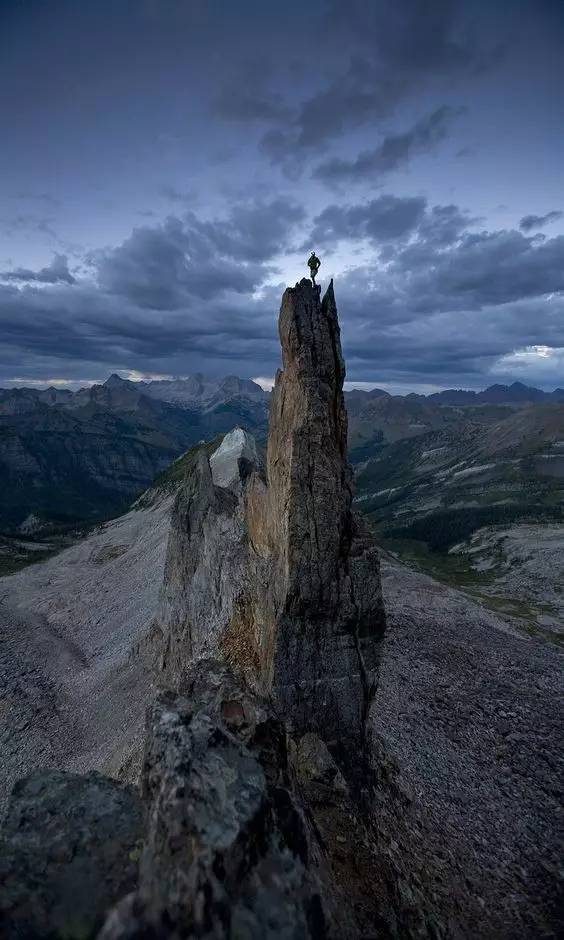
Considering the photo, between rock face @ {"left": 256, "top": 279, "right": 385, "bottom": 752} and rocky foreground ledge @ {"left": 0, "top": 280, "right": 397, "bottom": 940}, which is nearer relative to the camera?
rocky foreground ledge @ {"left": 0, "top": 280, "right": 397, "bottom": 940}

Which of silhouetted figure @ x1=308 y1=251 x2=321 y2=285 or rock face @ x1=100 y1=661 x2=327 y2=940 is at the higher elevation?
silhouetted figure @ x1=308 y1=251 x2=321 y2=285

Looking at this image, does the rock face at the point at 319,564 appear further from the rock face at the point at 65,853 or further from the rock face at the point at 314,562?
the rock face at the point at 65,853

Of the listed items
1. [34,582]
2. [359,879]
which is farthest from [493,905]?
[34,582]

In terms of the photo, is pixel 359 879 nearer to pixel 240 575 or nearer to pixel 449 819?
pixel 449 819

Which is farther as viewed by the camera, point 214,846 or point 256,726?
point 256,726

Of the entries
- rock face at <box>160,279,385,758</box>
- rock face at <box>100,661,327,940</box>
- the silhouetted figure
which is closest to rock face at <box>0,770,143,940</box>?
rock face at <box>100,661,327,940</box>

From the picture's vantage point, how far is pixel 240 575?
1321 inches

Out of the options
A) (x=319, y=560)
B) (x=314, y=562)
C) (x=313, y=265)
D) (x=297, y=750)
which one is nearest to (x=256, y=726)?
(x=297, y=750)

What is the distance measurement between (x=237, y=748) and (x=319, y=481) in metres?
13.3

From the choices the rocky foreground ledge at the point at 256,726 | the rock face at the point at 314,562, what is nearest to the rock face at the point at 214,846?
the rocky foreground ledge at the point at 256,726

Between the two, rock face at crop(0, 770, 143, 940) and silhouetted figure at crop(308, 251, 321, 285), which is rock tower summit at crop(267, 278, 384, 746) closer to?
silhouetted figure at crop(308, 251, 321, 285)

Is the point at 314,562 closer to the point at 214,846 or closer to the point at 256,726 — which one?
the point at 256,726

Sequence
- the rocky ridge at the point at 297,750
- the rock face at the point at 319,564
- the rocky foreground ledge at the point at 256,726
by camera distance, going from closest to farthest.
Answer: the rocky foreground ledge at the point at 256,726, the rocky ridge at the point at 297,750, the rock face at the point at 319,564

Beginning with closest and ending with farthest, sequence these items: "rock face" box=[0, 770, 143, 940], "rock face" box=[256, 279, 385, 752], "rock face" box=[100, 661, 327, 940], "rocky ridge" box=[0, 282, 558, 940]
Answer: "rock face" box=[100, 661, 327, 940], "rock face" box=[0, 770, 143, 940], "rocky ridge" box=[0, 282, 558, 940], "rock face" box=[256, 279, 385, 752]
